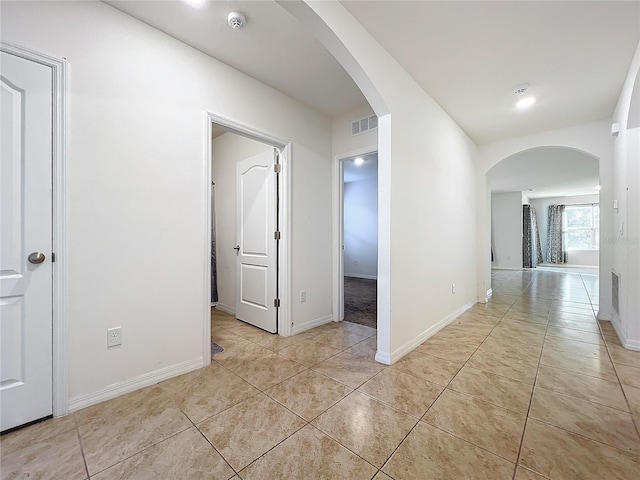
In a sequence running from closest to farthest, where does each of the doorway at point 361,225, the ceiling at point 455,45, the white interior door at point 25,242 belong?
the white interior door at point 25,242, the ceiling at point 455,45, the doorway at point 361,225

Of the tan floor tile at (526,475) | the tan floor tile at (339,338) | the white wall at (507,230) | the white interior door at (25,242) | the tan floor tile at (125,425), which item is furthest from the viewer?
the white wall at (507,230)

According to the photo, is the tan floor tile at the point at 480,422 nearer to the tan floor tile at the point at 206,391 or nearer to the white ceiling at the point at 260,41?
the tan floor tile at the point at 206,391

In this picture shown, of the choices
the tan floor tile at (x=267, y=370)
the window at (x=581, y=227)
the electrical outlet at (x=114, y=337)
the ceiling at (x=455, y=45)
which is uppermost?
the ceiling at (x=455, y=45)

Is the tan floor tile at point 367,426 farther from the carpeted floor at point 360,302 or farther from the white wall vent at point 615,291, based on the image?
the white wall vent at point 615,291

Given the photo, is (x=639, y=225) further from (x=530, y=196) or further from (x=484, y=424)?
(x=530, y=196)

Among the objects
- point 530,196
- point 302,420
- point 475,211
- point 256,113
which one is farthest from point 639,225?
point 530,196

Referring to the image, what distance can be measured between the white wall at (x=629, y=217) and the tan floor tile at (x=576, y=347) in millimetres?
295

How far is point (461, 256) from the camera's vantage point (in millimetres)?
3664

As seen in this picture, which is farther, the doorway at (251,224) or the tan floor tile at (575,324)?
the tan floor tile at (575,324)

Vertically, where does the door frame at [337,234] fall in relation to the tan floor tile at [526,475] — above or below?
above

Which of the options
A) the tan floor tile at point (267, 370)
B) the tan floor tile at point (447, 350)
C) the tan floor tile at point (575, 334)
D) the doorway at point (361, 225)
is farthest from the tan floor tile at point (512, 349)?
→ the doorway at point (361, 225)

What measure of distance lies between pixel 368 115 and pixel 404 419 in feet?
9.58

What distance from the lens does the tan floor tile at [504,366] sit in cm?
204

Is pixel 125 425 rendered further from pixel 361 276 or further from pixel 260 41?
pixel 361 276
